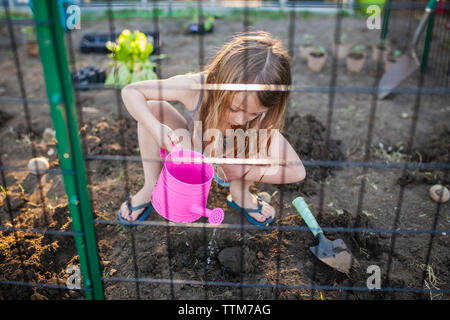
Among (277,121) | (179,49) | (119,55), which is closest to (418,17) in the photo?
(179,49)

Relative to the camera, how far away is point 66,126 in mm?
1150

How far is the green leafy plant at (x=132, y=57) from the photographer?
9.43ft

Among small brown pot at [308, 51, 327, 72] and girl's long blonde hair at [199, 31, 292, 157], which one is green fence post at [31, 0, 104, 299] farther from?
small brown pot at [308, 51, 327, 72]

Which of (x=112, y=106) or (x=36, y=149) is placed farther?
(x=112, y=106)

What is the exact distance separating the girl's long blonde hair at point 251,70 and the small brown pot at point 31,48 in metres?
2.99

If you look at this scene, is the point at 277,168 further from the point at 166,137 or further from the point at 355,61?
the point at 355,61

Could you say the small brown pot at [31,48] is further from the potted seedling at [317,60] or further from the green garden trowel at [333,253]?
the green garden trowel at [333,253]

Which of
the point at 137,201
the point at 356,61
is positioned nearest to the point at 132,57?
the point at 137,201

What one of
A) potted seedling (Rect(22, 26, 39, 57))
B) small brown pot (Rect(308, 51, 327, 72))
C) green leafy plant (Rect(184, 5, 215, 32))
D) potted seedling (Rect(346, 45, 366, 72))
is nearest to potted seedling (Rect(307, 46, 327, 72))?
small brown pot (Rect(308, 51, 327, 72))

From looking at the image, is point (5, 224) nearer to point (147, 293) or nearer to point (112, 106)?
point (147, 293)

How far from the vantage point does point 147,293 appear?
156 cm

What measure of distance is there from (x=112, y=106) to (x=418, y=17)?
4.12 meters

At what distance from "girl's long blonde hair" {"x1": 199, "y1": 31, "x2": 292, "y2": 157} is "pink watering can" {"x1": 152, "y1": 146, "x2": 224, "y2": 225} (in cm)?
23

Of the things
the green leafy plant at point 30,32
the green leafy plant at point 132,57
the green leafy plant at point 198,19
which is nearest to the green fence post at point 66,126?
the green leafy plant at point 132,57
